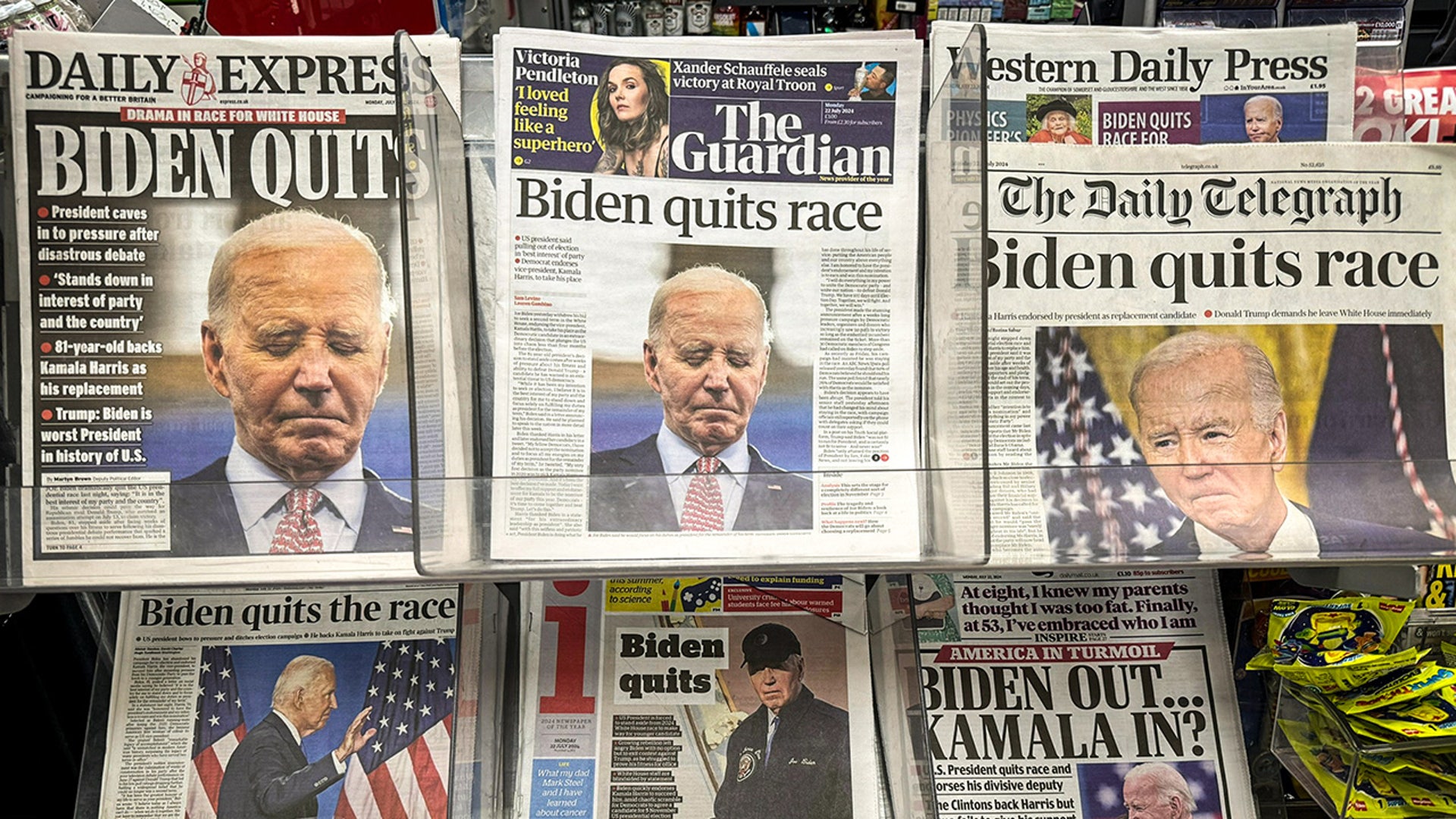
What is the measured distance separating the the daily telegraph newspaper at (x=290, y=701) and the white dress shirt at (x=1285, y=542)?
785 millimetres

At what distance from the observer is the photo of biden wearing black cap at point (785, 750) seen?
3.68ft

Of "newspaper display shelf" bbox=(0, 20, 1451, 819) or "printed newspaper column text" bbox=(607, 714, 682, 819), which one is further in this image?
"printed newspaper column text" bbox=(607, 714, 682, 819)

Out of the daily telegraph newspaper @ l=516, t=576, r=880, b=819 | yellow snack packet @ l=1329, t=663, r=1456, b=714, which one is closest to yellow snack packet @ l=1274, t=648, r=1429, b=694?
yellow snack packet @ l=1329, t=663, r=1456, b=714

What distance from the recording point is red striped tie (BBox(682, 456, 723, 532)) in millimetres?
964

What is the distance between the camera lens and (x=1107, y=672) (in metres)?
1.22

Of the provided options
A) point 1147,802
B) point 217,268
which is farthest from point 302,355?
point 1147,802

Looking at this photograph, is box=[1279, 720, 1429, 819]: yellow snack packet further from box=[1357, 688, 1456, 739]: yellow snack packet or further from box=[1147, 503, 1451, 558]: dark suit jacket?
box=[1147, 503, 1451, 558]: dark suit jacket

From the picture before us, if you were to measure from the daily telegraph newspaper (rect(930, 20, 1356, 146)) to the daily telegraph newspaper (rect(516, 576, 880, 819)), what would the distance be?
58 centimetres

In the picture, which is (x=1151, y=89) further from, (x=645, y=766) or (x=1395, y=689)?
(x=645, y=766)

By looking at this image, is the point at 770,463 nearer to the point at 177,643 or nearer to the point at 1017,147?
the point at 1017,147

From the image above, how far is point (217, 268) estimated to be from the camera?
1.05 metres

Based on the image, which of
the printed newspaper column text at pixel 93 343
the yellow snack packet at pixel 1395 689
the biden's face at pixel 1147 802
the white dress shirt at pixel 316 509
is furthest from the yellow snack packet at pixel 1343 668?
the printed newspaper column text at pixel 93 343

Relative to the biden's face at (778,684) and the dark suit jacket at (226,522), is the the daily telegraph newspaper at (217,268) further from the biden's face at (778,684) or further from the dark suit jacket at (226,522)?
the biden's face at (778,684)

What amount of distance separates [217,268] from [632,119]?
1.51 ft
